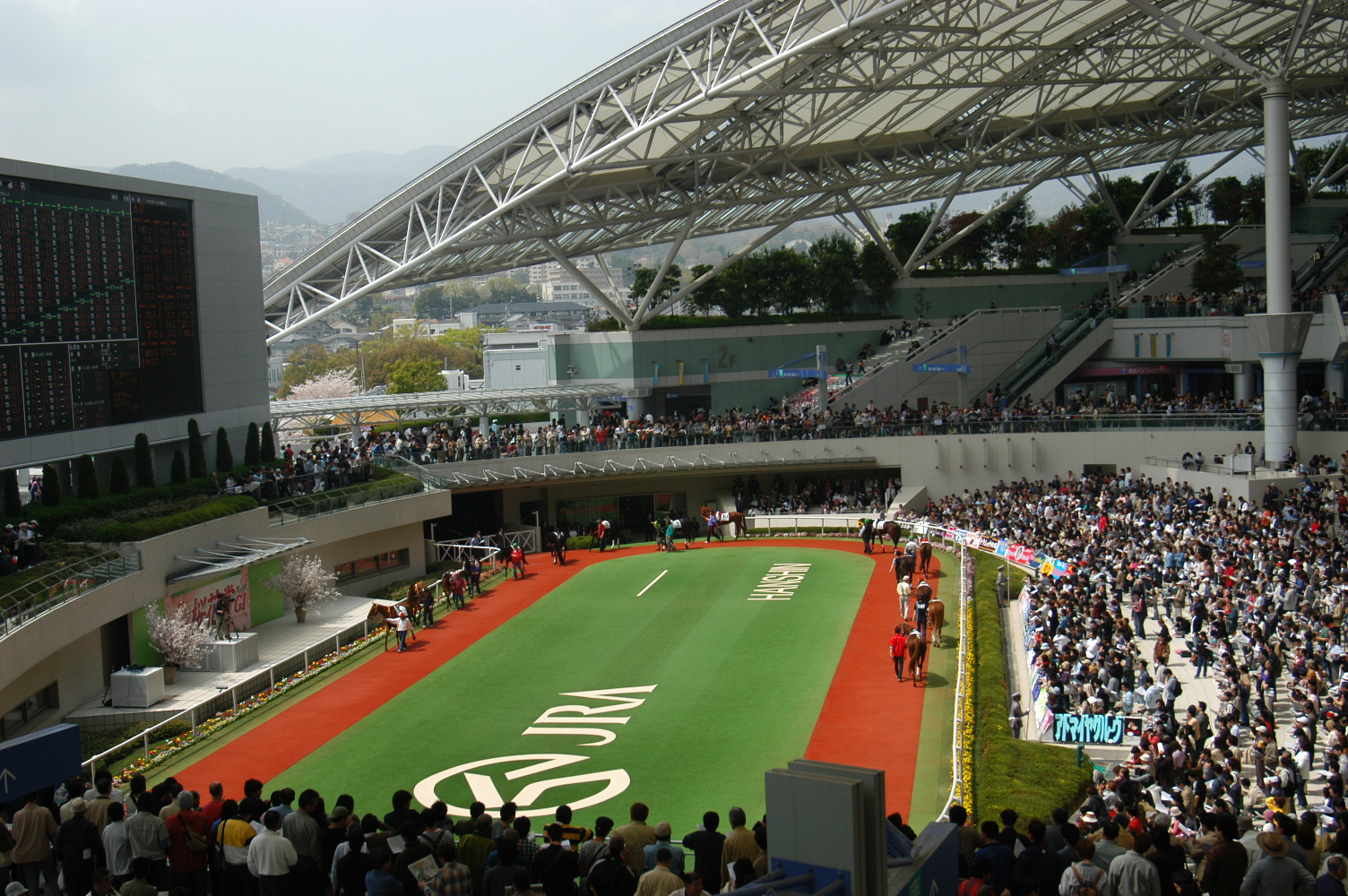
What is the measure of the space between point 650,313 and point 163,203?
80.1 feet

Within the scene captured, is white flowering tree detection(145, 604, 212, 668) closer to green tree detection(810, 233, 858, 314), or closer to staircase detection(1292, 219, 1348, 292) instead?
green tree detection(810, 233, 858, 314)

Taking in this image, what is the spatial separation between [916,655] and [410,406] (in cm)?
2364

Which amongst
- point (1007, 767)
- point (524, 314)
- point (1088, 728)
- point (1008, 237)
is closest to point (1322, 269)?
point (1008, 237)

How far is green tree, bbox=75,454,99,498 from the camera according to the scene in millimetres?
23812

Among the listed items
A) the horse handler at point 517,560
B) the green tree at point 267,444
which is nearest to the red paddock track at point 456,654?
the horse handler at point 517,560

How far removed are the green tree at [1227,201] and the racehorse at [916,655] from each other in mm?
46229

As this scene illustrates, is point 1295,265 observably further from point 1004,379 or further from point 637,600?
point 637,600

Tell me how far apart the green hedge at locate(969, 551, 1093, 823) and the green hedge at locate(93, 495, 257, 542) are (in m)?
16.2

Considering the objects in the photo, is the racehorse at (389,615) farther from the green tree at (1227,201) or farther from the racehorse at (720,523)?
the green tree at (1227,201)

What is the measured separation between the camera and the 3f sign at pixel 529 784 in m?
16.9

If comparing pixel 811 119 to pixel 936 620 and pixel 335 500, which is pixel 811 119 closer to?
pixel 335 500

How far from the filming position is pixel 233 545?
25.7 meters

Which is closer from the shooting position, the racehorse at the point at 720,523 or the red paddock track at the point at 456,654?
the red paddock track at the point at 456,654

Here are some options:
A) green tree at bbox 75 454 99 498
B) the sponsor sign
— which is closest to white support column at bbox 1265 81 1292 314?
the sponsor sign
